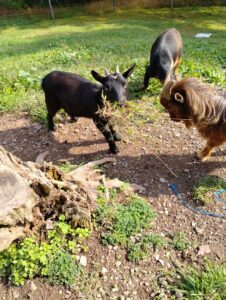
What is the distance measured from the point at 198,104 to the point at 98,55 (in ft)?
22.6

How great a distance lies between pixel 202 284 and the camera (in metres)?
3.51

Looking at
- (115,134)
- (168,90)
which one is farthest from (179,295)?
(115,134)

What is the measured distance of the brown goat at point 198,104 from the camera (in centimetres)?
443

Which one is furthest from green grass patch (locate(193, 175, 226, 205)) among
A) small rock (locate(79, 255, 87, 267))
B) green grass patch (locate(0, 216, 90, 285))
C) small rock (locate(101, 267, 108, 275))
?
green grass patch (locate(0, 216, 90, 285))

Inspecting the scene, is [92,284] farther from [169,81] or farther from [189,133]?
[189,133]

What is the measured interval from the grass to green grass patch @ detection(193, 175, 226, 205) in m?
2.38

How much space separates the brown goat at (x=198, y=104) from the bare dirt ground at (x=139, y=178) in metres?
0.88

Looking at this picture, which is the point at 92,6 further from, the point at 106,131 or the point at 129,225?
the point at 129,225

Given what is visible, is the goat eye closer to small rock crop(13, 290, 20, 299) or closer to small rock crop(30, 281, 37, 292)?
small rock crop(30, 281, 37, 292)

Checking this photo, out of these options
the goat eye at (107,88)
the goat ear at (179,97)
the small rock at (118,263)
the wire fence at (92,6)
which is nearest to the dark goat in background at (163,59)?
the goat eye at (107,88)

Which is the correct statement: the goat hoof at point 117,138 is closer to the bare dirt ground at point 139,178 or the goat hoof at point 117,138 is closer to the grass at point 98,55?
the bare dirt ground at point 139,178

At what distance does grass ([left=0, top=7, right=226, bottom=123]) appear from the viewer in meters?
7.51

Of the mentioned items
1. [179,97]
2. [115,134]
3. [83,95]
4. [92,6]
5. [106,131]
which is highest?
[179,97]

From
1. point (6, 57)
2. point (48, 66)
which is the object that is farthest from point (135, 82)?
point (6, 57)
